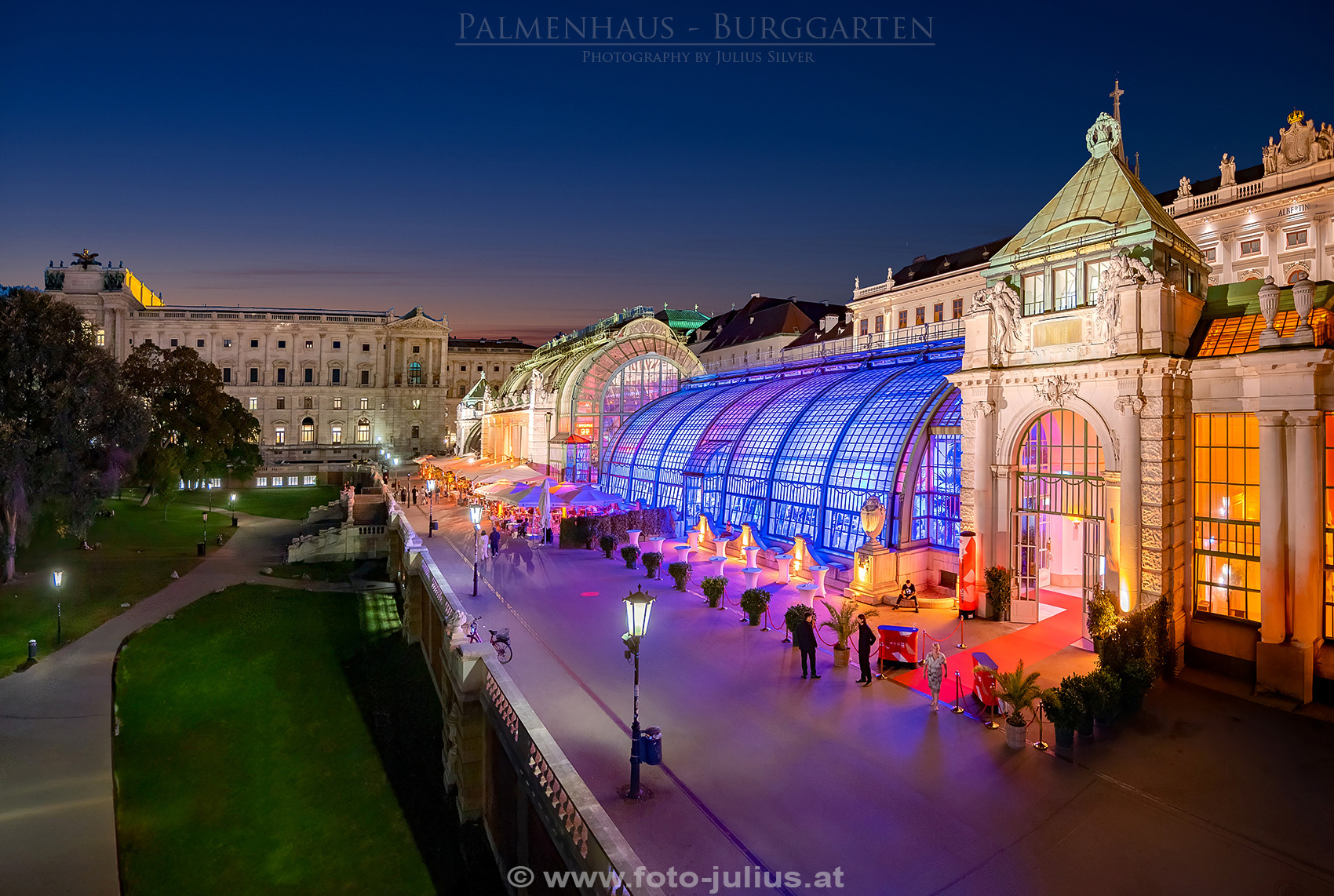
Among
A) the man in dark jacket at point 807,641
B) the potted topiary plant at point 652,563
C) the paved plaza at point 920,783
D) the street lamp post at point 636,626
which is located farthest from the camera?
the potted topiary plant at point 652,563

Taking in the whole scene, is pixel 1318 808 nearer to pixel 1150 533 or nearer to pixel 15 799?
pixel 1150 533

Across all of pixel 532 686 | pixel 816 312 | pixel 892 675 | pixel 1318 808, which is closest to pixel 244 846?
pixel 532 686

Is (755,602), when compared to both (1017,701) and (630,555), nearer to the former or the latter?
(1017,701)

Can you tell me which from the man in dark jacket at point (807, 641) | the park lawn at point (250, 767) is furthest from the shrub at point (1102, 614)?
the park lawn at point (250, 767)

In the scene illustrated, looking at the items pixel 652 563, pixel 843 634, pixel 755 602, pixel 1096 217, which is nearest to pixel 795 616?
pixel 843 634

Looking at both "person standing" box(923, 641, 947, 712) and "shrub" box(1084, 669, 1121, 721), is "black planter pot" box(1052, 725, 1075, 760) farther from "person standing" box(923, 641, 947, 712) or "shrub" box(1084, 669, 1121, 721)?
"person standing" box(923, 641, 947, 712)

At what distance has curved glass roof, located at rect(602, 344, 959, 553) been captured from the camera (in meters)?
24.4

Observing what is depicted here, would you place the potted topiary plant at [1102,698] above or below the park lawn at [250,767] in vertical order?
above

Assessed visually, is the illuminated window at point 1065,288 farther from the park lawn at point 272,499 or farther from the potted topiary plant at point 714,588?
the park lawn at point 272,499

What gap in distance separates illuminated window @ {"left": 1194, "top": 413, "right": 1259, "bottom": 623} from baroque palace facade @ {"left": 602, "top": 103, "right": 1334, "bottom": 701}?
0.04 meters

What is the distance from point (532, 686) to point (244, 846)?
32.7 feet

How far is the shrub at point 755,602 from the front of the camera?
19.2 m

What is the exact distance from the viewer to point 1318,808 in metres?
11.1

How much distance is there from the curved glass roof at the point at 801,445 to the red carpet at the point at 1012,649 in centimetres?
533
